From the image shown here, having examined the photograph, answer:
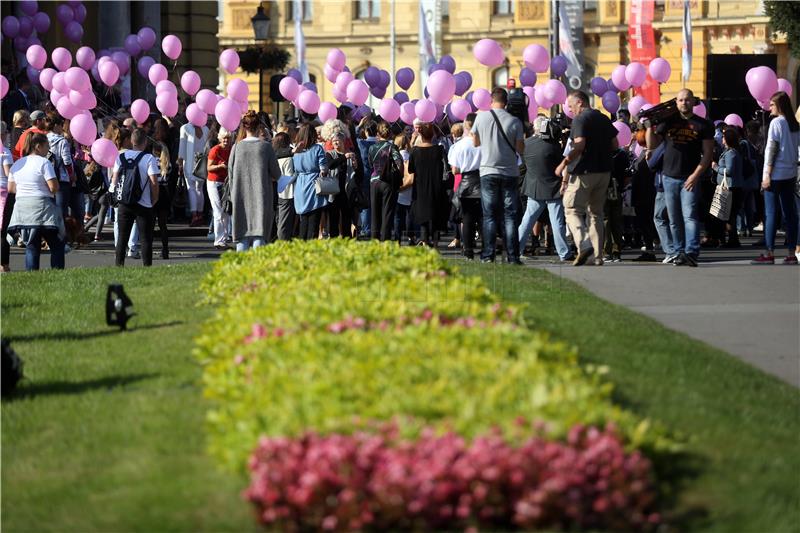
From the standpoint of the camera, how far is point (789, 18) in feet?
173

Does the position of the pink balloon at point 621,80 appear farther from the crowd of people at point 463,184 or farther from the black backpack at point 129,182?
the black backpack at point 129,182

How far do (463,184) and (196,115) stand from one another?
24.8 feet

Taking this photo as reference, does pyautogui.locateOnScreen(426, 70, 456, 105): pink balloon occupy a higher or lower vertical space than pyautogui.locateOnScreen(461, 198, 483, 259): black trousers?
higher

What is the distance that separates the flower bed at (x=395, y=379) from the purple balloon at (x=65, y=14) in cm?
2359

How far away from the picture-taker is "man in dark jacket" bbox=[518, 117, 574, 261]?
17.3m

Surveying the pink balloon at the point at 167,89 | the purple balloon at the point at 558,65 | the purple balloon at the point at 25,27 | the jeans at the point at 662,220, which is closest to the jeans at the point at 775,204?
the jeans at the point at 662,220

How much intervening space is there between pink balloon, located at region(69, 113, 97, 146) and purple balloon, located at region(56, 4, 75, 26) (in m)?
11.4

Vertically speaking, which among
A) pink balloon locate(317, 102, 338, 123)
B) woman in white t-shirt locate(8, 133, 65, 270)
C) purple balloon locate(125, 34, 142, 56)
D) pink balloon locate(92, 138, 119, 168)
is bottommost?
woman in white t-shirt locate(8, 133, 65, 270)

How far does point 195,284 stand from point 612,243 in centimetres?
641

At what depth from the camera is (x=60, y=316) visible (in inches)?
456

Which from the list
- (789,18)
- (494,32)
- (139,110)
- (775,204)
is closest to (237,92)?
(139,110)

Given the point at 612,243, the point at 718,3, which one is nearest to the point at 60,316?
the point at 612,243

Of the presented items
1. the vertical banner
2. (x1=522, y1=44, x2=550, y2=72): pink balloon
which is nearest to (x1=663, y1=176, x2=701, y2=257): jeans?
(x1=522, y1=44, x2=550, y2=72): pink balloon

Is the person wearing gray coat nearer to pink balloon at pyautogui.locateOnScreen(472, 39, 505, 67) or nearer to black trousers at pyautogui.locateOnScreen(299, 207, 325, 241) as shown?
black trousers at pyautogui.locateOnScreen(299, 207, 325, 241)
